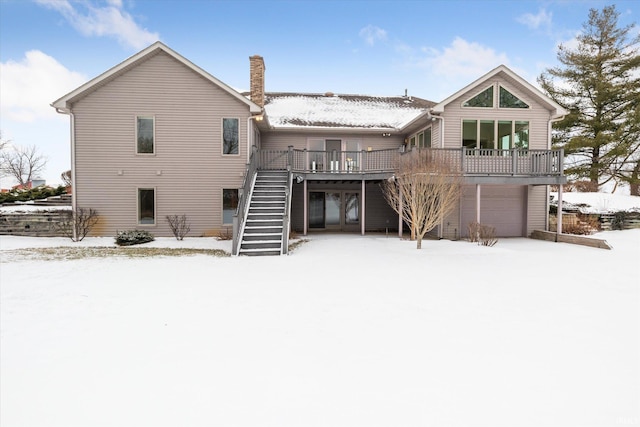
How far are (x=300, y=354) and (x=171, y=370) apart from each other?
53.9 inches

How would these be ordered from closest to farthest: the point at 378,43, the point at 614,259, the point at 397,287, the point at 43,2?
1. the point at 397,287
2. the point at 614,259
3. the point at 43,2
4. the point at 378,43

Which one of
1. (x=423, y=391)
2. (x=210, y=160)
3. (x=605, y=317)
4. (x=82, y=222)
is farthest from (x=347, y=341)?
(x=82, y=222)

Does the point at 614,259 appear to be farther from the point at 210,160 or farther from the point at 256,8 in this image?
the point at 256,8

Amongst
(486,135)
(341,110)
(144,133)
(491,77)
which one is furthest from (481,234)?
(144,133)

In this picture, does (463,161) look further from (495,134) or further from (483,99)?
(483,99)

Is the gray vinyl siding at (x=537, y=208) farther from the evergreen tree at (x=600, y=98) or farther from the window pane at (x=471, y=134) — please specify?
the evergreen tree at (x=600, y=98)

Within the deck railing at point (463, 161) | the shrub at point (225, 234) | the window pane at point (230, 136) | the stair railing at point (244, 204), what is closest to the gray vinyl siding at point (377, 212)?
the deck railing at point (463, 161)

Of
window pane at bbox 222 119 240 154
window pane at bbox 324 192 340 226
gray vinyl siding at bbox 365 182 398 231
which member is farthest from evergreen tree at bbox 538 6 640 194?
window pane at bbox 222 119 240 154

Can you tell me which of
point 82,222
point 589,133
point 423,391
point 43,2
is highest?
point 43,2

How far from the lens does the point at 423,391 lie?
3.43m

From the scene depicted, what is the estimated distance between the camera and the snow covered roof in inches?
723

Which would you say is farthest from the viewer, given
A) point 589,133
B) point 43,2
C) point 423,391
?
point 589,133

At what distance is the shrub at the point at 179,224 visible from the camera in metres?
15.3

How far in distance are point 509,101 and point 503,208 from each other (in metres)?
4.72
